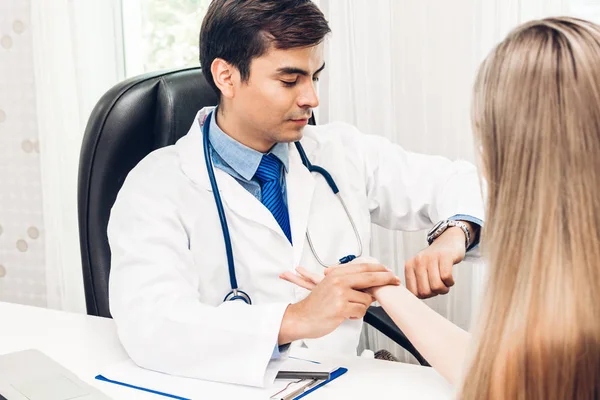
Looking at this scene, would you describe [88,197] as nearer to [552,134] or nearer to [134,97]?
[134,97]

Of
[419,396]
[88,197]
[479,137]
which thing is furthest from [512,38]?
[88,197]

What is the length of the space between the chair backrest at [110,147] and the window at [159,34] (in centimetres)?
99

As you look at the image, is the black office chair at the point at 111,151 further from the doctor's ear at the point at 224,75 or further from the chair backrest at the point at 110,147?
the doctor's ear at the point at 224,75

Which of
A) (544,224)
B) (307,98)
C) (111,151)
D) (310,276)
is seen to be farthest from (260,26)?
(544,224)

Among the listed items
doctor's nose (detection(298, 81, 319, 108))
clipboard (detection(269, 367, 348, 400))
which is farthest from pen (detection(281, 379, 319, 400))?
doctor's nose (detection(298, 81, 319, 108))

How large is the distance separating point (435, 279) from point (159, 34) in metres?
1.63

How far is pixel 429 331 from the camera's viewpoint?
122 centimetres

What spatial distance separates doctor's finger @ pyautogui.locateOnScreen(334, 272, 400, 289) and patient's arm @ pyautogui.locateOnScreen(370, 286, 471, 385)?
0.6 inches

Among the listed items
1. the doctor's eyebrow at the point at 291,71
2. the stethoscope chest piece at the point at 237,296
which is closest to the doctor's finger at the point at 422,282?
the stethoscope chest piece at the point at 237,296

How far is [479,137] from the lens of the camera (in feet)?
2.99

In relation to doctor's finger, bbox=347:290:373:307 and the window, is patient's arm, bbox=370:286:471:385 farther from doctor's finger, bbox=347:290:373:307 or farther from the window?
the window

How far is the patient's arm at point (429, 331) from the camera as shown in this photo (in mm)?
1179

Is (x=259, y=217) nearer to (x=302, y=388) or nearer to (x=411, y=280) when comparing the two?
(x=411, y=280)

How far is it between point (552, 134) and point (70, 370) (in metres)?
0.88
